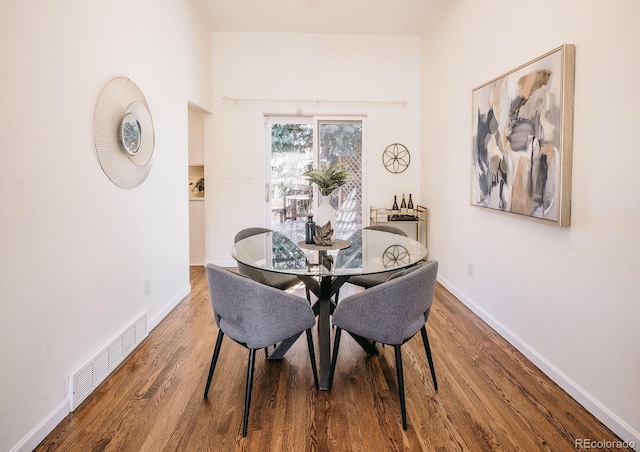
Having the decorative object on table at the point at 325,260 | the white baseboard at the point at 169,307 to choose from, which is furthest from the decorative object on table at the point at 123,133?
the decorative object on table at the point at 325,260

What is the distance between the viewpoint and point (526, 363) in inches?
91.3

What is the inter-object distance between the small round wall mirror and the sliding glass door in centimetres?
243

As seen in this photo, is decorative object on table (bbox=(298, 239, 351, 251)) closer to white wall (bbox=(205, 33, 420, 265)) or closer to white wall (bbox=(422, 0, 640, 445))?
white wall (bbox=(422, 0, 640, 445))

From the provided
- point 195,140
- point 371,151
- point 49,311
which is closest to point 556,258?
point 49,311

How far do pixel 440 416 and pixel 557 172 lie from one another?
1465 millimetres

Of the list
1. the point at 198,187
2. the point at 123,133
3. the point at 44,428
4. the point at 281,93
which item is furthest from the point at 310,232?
the point at 198,187

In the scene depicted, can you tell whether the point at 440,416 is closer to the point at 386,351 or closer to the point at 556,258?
the point at 386,351

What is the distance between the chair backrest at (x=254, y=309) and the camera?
1.68m

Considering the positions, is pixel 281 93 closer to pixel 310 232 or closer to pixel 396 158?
pixel 396 158

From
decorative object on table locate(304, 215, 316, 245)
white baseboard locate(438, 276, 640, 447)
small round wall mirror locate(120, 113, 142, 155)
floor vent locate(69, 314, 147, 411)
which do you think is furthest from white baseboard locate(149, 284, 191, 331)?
white baseboard locate(438, 276, 640, 447)

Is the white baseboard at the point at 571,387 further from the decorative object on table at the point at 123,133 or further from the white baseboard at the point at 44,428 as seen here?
the decorative object on table at the point at 123,133

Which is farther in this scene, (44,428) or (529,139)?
(529,139)

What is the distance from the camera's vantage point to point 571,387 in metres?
1.97

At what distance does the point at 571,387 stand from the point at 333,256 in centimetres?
147
